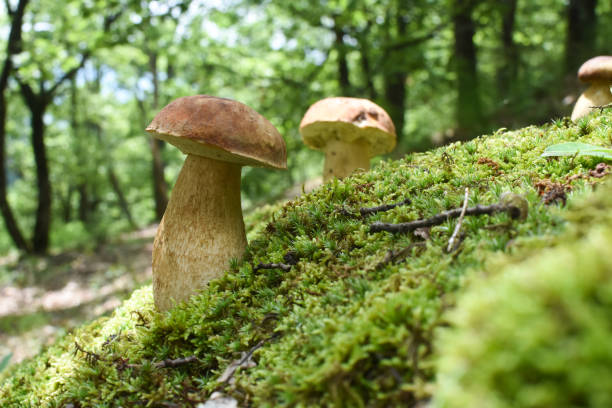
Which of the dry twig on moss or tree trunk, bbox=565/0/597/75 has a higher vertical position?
tree trunk, bbox=565/0/597/75

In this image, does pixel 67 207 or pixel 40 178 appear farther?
pixel 67 207

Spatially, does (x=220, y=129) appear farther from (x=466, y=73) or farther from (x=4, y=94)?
(x=4, y=94)

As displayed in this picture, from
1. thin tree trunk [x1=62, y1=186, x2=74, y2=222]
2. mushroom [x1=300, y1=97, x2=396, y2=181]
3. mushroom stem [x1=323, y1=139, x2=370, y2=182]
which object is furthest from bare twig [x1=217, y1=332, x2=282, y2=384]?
thin tree trunk [x1=62, y1=186, x2=74, y2=222]

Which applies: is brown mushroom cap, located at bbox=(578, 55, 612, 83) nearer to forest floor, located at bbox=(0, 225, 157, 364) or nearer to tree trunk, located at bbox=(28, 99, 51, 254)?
forest floor, located at bbox=(0, 225, 157, 364)

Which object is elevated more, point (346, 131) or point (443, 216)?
point (346, 131)

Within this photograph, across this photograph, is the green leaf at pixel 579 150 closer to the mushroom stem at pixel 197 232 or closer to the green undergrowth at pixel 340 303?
the green undergrowth at pixel 340 303

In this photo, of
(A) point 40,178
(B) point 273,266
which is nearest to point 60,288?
A: (A) point 40,178
